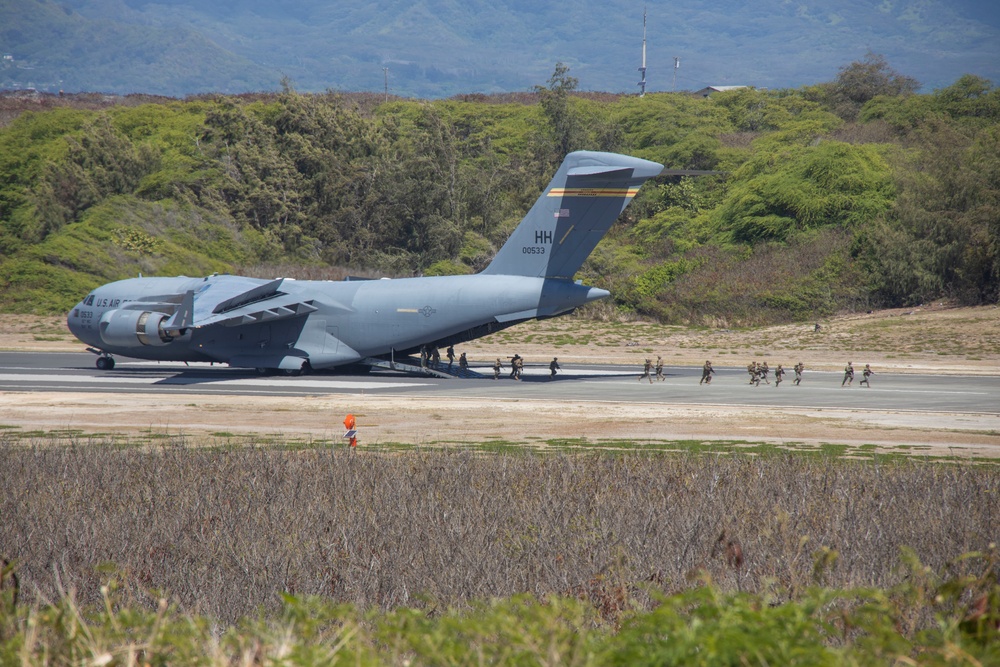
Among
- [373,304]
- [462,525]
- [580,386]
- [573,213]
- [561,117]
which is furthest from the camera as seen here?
[561,117]

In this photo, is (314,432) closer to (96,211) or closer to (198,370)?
(198,370)

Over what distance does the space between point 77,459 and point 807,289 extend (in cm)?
4427

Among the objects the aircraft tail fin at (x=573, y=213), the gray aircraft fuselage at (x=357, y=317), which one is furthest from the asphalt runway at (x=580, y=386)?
the aircraft tail fin at (x=573, y=213)

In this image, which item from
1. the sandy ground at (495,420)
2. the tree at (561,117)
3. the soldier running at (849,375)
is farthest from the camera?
the tree at (561,117)

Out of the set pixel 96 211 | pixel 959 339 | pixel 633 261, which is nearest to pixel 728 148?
pixel 633 261

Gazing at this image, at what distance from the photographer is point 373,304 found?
34312 mm

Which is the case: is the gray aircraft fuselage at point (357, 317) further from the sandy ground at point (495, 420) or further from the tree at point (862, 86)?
the tree at point (862, 86)

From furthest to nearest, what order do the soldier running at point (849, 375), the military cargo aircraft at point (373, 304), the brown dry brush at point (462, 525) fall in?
1. the soldier running at point (849, 375)
2. the military cargo aircraft at point (373, 304)
3. the brown dry brush at point (462, 525)

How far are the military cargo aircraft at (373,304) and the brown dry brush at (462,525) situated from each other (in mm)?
15869

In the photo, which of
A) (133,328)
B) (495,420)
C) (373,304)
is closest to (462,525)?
(495,420)

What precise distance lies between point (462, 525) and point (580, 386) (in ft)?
67.5

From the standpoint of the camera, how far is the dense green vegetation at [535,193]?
177ft

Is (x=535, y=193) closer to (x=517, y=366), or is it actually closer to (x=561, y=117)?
(x=561, y=117)

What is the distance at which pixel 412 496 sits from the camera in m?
14.1
